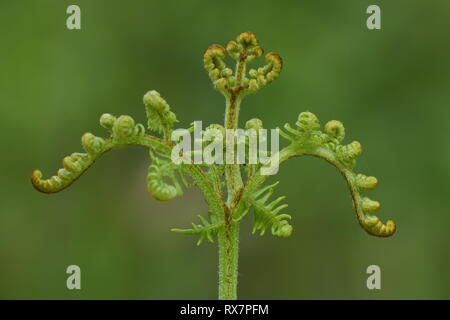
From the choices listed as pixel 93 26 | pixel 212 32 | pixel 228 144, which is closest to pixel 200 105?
pixel 212 32

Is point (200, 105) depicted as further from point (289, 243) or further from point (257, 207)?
point (257, 207)

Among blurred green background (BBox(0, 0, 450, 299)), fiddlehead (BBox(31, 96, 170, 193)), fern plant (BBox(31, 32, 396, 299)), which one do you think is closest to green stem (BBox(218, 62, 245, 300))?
fern plant (BBox(31, 32, 396, 299))

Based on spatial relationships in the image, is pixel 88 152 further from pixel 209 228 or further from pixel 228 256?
pixel 228 256

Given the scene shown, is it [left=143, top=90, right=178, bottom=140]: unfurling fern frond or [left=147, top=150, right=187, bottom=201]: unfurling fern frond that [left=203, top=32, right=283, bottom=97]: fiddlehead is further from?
[left=147, top=150, right=187, bottom=201]: unfurling fern frond

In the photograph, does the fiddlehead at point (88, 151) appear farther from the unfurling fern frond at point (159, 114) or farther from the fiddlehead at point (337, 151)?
the fiddlehead at point (337, 151)

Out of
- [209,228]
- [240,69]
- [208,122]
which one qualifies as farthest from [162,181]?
[208,122]

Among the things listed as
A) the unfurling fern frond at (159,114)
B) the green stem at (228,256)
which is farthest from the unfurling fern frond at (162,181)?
the green stem at (228,256)
